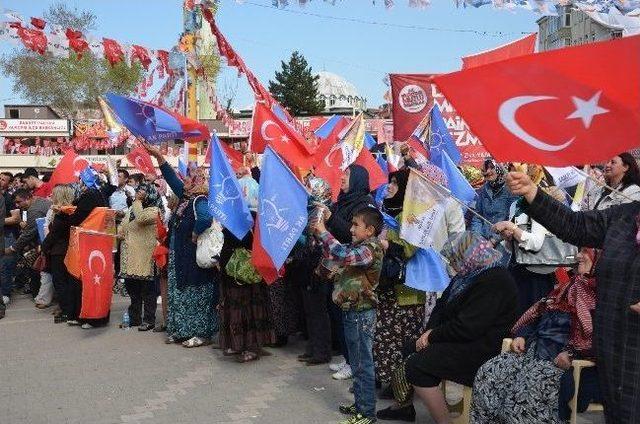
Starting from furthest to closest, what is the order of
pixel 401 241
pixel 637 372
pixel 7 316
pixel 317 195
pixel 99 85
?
pixel 99 85 < pixel 7 316 < pixel 317 195 < pixel 401 241 < pixel 637 372

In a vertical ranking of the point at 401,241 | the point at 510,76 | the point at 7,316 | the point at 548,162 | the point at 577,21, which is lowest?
the point at 7,316

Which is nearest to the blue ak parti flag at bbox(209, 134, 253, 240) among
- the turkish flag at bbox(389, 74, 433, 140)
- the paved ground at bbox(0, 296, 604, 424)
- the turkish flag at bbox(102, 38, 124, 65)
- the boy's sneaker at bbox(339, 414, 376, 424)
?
the paved ground at bbox(0, 296, 604, 424)

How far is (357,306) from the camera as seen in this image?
16.5 ft

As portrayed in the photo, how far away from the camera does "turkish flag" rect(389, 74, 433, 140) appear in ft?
36.8

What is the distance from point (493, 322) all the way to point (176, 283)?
4191mm

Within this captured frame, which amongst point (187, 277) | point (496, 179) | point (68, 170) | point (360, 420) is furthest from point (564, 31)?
point (360, 420)

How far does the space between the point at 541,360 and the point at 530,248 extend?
152cm

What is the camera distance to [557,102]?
299 cm

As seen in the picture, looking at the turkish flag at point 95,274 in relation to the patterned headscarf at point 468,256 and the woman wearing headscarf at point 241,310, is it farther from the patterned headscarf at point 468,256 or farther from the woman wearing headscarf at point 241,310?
the patterned headscarf at point 468,256

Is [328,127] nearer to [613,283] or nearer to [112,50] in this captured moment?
[112,50]

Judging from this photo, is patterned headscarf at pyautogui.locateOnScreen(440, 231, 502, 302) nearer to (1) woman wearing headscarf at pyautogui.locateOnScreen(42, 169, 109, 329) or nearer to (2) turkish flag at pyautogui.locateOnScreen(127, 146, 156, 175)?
(1) woman wearing headscarf at pyautogui.locateOnScreen(42, 169, 109, 329)

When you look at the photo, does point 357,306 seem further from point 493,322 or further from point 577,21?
point 577,21

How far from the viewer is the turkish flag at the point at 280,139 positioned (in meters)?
7.64

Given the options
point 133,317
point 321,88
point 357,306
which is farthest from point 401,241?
point 321,88
